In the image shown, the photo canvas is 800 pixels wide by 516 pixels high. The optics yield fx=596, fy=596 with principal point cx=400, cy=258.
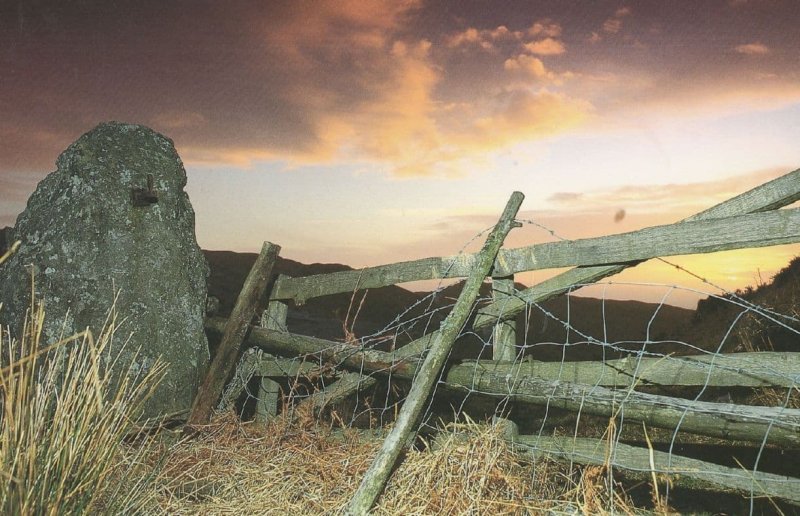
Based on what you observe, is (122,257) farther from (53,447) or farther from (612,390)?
(612,390)

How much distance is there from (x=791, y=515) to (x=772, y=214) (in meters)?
2.53

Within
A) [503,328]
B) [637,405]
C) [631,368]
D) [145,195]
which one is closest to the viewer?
[637,405]

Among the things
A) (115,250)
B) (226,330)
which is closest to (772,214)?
(226,330)

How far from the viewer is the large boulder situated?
507cm

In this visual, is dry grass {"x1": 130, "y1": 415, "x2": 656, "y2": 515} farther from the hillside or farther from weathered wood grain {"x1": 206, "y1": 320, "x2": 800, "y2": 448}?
the hillside

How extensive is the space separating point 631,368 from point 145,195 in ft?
14.3

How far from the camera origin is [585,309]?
55.7ft

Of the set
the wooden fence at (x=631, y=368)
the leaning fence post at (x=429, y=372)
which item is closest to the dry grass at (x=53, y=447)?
the leaning fence post at (x=429, y=372)

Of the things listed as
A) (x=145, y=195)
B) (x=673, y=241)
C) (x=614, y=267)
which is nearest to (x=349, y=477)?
(x=614, y=267)

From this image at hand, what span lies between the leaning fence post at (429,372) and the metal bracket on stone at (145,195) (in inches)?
123

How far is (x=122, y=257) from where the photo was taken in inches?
209

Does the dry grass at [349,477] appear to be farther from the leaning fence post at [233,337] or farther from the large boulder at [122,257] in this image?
the large boulder at [122,257]

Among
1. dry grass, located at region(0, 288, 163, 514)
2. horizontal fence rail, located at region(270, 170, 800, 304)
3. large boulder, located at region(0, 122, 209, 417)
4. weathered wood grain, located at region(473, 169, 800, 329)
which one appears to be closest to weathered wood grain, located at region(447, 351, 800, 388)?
weathered wood grain, located at region(473, 169, 800, 329)

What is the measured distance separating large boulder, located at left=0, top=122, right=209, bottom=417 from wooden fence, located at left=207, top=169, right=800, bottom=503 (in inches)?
62.3
